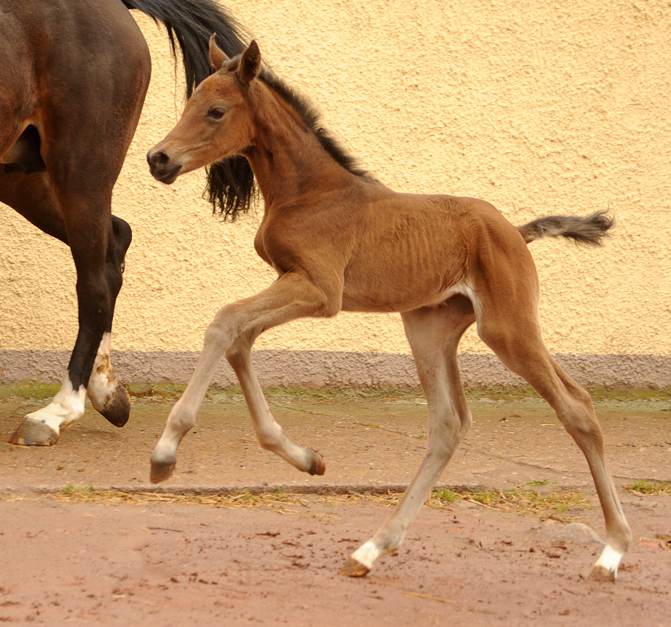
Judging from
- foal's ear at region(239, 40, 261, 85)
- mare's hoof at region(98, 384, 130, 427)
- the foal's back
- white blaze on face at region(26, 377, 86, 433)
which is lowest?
mare's hoof at region(98, 384, 130, 427)

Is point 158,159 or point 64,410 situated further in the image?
point 64,410

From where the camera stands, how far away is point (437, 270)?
2893 mm

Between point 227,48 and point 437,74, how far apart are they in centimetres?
175

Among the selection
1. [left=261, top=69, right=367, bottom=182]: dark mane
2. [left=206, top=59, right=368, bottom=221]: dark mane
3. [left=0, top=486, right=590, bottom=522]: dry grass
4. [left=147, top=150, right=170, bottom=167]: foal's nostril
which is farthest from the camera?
[left=0, top=486, right=590, bottom=522]: dry grass

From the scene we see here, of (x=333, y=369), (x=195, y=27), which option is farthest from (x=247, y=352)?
(x=333, y=369)

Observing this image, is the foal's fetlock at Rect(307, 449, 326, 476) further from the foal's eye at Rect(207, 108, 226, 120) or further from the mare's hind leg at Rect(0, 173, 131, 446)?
the mare's hind leg at Rect(0, 173, 131, 446)

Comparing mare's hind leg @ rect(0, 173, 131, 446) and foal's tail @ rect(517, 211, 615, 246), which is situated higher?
foal's tail @ rect(517, 211, 615, 246)

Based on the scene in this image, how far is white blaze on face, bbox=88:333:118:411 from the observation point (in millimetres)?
4488

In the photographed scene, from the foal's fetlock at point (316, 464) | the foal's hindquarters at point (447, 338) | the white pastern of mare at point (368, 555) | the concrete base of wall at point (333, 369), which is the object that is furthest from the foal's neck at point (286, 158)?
the concrete base of wall at point (333, 369)

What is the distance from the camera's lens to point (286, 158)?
2.88 meters

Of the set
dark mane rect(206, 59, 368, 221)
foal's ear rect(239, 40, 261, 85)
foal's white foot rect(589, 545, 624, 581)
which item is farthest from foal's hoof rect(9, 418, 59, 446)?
foal's white foot rect(589, 545, 624, 581)

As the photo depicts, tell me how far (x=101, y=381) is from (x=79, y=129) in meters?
1.25

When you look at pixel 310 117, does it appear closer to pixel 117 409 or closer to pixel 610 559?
pixel 610 559

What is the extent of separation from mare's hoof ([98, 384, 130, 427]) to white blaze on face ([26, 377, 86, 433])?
0.17 m
